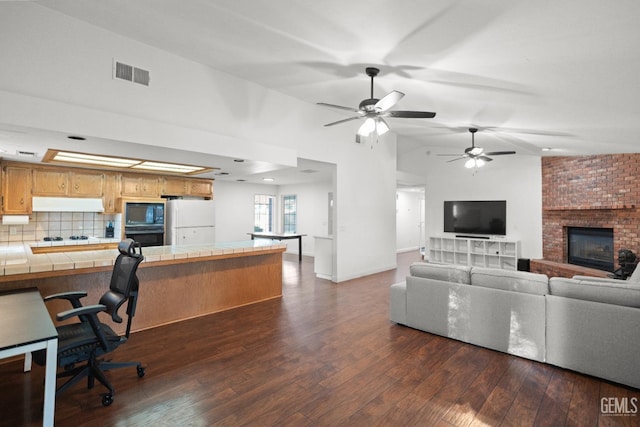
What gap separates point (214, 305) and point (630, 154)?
24.9 feet

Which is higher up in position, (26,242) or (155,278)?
(26,242)

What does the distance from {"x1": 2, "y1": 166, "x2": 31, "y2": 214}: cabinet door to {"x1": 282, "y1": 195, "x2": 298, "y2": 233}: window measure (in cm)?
652

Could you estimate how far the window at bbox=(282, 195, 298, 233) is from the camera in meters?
10.1

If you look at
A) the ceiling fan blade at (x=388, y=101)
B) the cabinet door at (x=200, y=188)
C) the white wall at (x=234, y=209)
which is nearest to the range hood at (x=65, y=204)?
the cabinet door at (x=200, y=188)

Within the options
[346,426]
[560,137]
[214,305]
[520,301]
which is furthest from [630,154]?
[214,305]

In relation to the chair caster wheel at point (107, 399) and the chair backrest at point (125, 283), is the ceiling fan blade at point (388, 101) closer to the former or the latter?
the chair backrest at point (125, 283)

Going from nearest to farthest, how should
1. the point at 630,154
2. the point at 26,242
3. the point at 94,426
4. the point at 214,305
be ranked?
the point at 94,426 < the point at 214,305 < the point at 26,242 < the point at 630,154

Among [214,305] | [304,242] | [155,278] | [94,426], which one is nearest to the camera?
[94,426]

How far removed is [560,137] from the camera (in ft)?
16.3

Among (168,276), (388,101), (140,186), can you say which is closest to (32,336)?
(168,276)

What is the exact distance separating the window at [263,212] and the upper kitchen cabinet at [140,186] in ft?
12.2

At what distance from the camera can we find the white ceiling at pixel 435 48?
2227mm

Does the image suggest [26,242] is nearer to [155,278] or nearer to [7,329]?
[155,278]

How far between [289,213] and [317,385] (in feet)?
26.4
